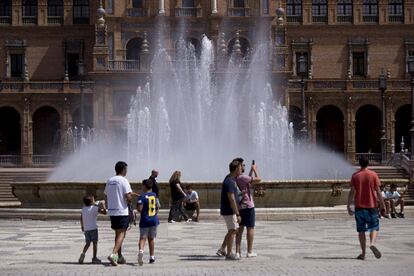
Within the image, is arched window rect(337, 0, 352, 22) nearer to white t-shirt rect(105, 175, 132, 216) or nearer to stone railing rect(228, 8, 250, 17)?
stone railing rect(228, 8, 250, 17)

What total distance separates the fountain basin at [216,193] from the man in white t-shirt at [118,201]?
12.7 meters

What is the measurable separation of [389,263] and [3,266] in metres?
7.06

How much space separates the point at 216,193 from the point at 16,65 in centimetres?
4411

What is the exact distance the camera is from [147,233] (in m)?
18.8

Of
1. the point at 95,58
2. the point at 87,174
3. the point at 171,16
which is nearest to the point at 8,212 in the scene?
the point at 87,174

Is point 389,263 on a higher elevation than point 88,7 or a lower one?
lower

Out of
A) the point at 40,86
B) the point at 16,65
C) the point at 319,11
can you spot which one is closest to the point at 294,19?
the point at 319,11

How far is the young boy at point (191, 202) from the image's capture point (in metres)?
31.0

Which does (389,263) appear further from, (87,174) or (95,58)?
(95,58)

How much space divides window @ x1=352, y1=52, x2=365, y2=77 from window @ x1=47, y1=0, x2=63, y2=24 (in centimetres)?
2146

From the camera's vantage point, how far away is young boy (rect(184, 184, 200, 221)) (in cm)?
3105

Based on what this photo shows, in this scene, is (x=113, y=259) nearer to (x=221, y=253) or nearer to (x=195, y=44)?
(x=221, y=253)

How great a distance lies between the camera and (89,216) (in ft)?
63.4

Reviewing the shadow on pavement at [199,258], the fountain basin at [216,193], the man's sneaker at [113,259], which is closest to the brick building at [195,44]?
the fountain basin at [216,193]
